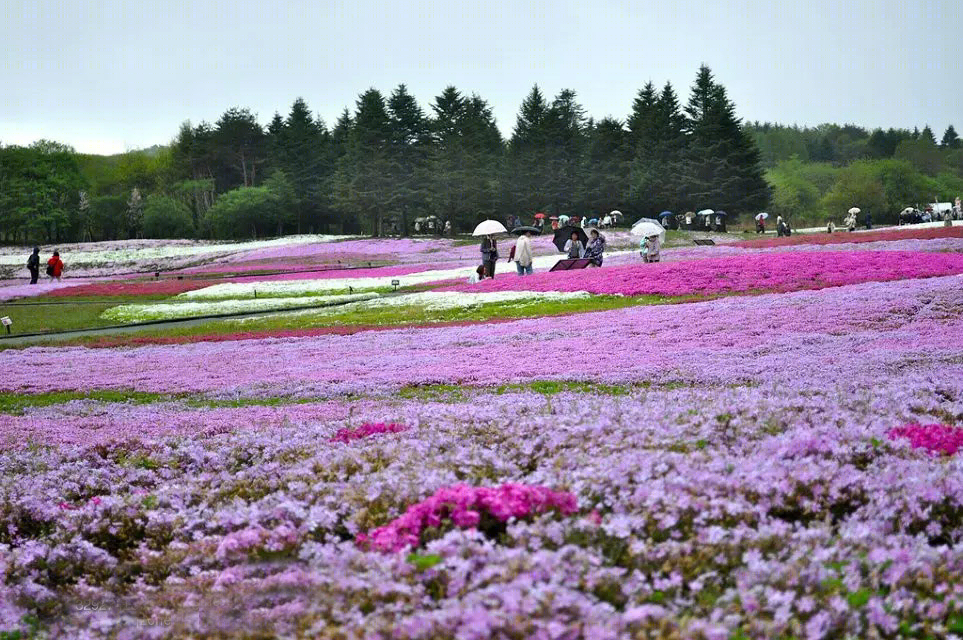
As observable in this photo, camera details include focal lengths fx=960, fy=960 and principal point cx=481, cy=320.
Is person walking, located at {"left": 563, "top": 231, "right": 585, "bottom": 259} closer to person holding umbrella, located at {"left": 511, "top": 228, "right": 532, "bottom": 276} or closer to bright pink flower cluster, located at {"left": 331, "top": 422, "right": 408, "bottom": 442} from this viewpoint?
person holding umbrella, located at {"left": 511, "top": 228, "right": 532, "bottom": 276}

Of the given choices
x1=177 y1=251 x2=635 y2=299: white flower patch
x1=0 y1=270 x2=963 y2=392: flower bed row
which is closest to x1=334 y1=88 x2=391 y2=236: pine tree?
x1=177 y1=251 x2=635 y2=299: white flower patch

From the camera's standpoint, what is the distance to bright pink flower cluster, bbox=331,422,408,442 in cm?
1049

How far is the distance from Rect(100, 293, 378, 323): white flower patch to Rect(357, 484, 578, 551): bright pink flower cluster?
31.1 metres

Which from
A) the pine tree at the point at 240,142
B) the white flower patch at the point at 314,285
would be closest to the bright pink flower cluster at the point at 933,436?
the white flower patch at the point at 314,285

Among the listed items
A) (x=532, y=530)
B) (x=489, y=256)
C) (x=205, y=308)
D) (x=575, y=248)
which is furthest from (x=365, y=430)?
(x=575, y=248)

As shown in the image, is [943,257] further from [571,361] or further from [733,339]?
[571,361]

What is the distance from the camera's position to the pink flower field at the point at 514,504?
526 cm

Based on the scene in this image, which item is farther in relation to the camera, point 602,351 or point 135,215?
point 135,215

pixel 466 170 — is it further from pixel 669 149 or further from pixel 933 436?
pixel 933 436

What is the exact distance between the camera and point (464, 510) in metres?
6.62

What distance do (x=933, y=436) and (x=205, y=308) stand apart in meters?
34.8

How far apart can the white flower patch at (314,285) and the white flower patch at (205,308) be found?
337 centimetres

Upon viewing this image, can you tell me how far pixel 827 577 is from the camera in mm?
5383

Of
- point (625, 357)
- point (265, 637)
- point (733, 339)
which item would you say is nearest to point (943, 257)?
point (733, 339)
